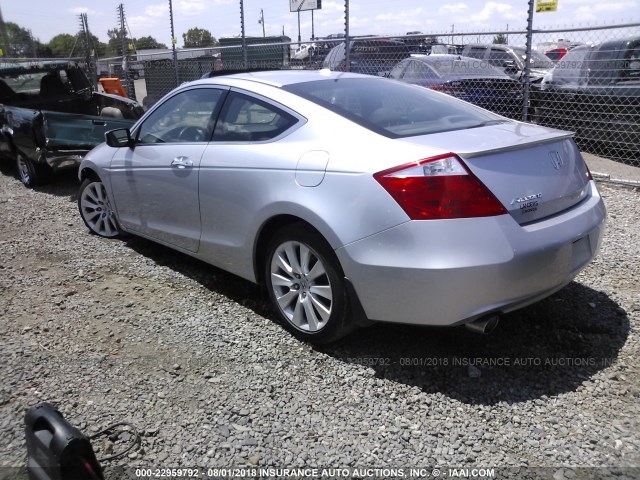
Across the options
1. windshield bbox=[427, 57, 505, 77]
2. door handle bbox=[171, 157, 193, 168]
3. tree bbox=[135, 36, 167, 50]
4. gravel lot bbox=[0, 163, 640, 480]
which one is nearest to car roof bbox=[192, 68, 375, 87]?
door handle bbox=[171, 157, 193, 168]

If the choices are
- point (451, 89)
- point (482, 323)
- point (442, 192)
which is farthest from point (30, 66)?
point (482, 323)

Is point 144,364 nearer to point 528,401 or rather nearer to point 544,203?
point 528,401

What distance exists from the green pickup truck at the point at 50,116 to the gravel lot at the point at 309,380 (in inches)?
133

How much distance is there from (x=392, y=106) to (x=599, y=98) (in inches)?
230

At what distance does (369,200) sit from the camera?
2.82m

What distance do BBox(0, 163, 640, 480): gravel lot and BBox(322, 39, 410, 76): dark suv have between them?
7061mm

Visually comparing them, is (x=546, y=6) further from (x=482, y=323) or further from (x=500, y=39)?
(x=482, y=323)

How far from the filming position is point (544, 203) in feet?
9.64

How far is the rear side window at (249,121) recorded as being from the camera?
11.4 feet

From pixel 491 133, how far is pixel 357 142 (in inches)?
31.5

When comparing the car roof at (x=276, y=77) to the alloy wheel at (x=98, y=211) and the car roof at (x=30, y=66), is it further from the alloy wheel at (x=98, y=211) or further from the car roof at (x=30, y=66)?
the car roof at (x=30, y=66)

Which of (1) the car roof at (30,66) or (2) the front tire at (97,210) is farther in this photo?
(1) the car roof at (30,66)

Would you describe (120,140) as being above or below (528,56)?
below

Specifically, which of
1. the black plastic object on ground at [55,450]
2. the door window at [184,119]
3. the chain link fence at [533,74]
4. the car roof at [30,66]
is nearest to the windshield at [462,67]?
the chain link fence at [533,74]
